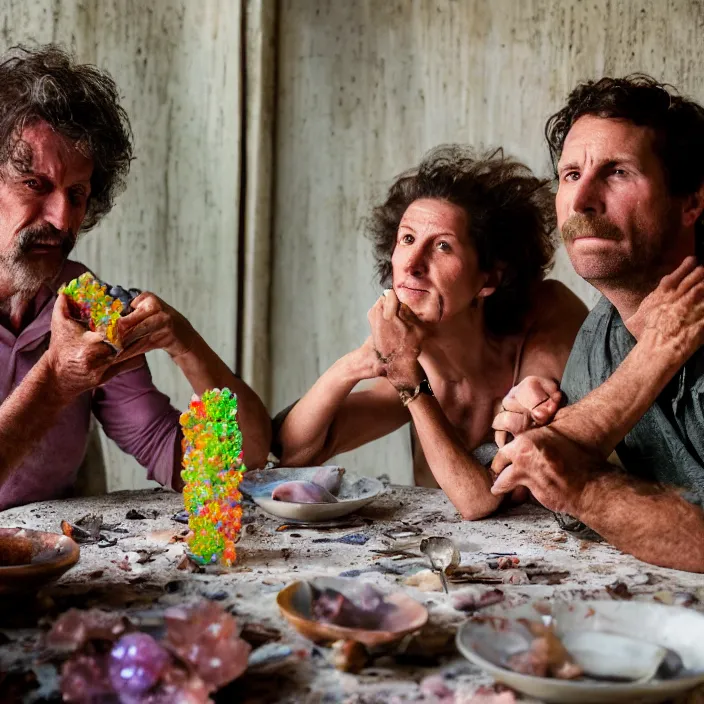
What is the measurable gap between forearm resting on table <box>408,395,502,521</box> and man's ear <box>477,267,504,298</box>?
72cm

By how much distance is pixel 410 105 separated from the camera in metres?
4.65

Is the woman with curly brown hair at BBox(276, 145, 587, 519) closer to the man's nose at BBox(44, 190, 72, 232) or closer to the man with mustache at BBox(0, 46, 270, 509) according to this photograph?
the man with mustache at BBox(0, 46, 270, 509)

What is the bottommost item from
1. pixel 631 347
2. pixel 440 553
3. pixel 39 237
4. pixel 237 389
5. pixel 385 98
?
pixel 440 553

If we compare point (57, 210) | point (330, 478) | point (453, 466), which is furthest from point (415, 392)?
point (57, 210)

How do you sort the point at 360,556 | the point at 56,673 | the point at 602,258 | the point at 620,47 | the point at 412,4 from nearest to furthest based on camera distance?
the point at 56,673, the point at 360,556, the point at 602,258, the point at 620,47, the point at 412,4

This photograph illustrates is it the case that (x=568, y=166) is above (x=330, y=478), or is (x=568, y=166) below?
above

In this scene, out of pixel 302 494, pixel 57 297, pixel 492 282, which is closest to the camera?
pixel 302 494

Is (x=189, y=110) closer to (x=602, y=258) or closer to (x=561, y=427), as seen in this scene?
(x=602, y=258)

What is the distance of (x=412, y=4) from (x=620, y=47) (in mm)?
1120

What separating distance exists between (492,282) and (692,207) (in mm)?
866

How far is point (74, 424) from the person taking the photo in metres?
2.85

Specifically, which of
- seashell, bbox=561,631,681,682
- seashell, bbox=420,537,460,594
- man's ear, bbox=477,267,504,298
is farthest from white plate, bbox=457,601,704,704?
man's ear, bbox=477,267,504,298

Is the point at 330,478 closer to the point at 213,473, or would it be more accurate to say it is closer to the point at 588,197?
the point at 213,473

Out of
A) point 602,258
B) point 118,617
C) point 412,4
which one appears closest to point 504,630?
point 118,617
